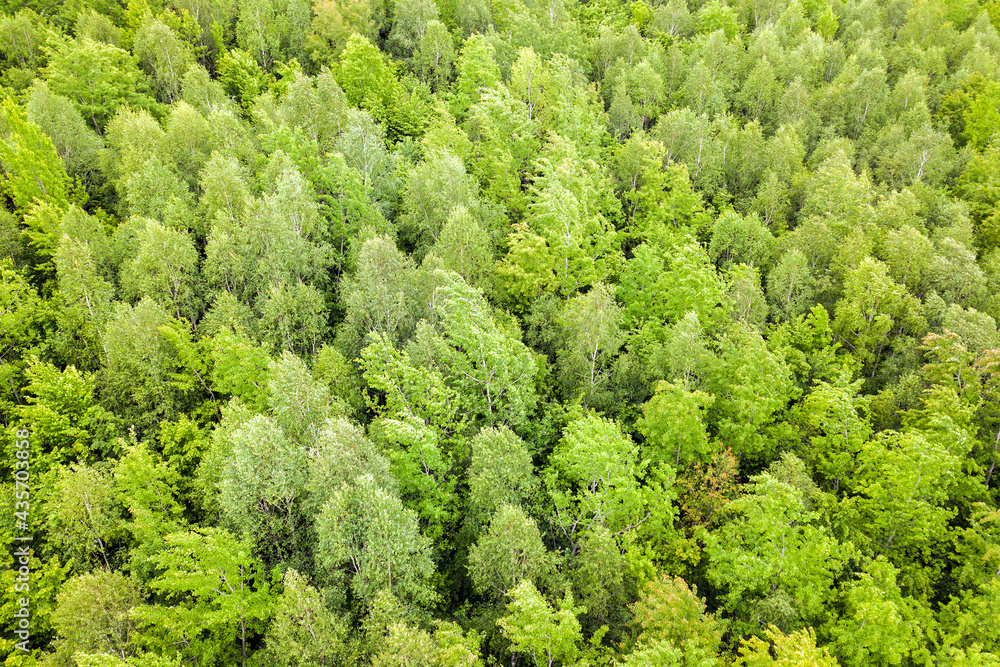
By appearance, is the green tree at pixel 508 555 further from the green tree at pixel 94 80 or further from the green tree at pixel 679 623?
the green tree at pixel 94 80

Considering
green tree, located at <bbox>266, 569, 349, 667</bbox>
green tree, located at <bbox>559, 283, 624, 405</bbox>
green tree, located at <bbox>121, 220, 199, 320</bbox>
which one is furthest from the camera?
green tree, located at <bbox>121, 220, 199, 320</bbox>

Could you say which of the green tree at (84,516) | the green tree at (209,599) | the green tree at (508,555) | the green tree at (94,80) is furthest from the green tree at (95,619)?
the green tree at (94,80)

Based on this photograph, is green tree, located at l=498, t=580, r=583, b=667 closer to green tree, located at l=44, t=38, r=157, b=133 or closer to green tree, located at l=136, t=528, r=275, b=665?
green tree, located at l=136, t=528, r=275, b=665

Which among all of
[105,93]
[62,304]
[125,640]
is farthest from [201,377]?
[105,93]

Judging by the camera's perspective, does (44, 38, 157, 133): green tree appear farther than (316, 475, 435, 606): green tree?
Yes

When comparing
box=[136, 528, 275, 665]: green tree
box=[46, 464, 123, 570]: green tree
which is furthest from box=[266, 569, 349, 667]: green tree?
box=[46, 464, 123, 570]: green tree

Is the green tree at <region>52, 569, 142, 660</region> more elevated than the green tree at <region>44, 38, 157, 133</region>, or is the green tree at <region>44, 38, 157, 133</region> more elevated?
the green tree at <region>44, 38, 157, 133</region>

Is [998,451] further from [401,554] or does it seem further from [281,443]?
[281,443]

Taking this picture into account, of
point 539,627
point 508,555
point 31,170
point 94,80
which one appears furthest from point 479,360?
point 94,80
